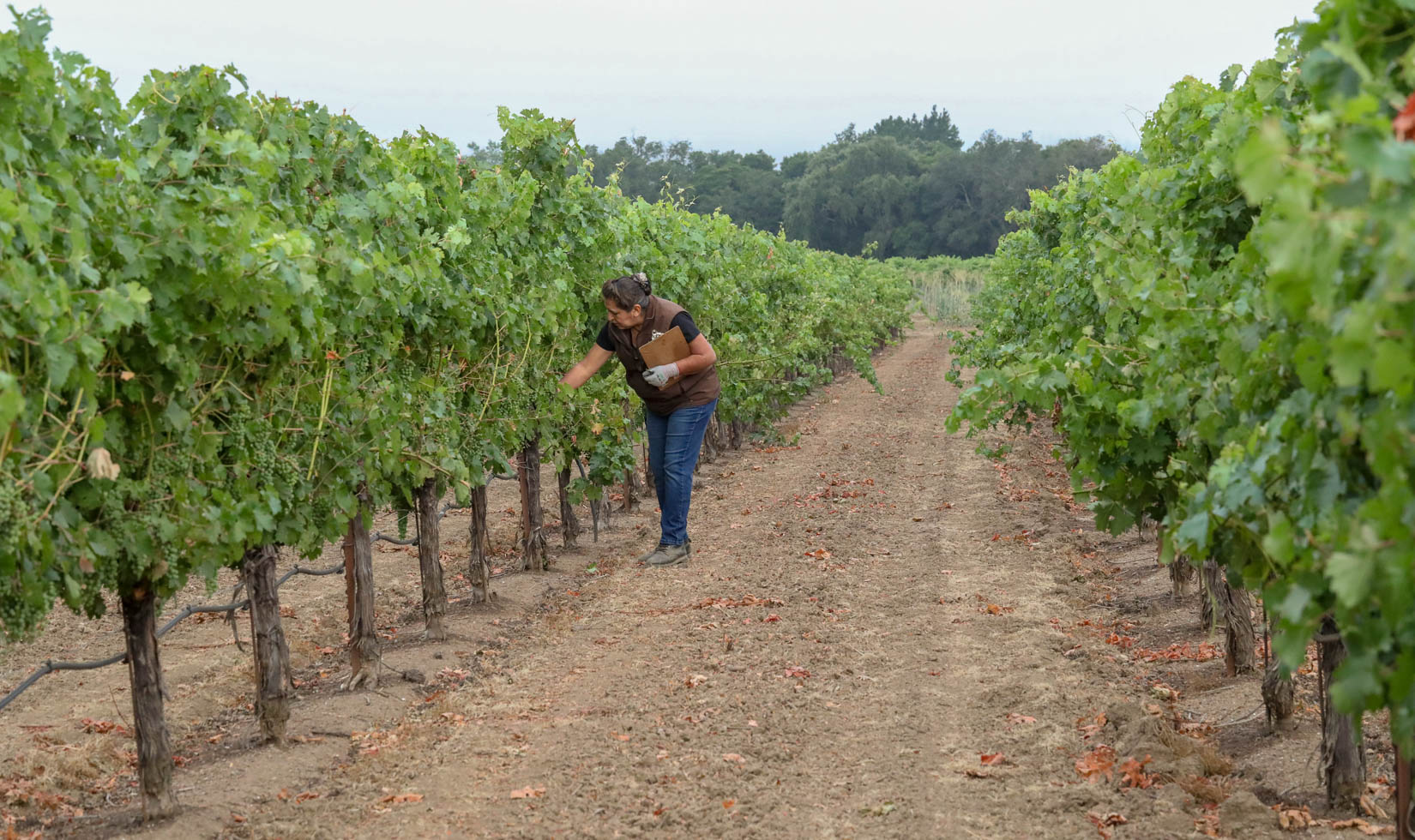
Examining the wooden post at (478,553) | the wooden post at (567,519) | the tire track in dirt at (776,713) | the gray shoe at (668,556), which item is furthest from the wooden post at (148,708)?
→ the wooden post at (567,519)

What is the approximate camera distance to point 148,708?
14.6ft

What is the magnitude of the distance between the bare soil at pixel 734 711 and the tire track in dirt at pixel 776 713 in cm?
2

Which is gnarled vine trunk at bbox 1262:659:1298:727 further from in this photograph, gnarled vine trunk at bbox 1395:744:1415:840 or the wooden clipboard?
the wooden clipboard

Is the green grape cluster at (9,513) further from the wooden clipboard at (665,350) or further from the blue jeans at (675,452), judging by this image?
the blue jeans at (675,452)

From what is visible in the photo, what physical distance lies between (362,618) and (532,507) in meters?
2.97

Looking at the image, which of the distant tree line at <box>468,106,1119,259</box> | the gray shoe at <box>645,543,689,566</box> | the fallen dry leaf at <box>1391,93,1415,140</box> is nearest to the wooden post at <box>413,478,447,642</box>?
the gray shoe at <box>645,543,689,566</box>

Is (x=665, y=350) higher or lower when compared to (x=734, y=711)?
higher

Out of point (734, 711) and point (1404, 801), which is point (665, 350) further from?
point (1404, 801)

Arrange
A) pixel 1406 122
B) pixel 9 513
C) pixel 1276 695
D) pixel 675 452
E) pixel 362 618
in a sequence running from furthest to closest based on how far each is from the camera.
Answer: pixel 675 452, pixel 362 618, pixel 1276 695, pixel 9 513, pixel 1406 122

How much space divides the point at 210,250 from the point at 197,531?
99 centimetres

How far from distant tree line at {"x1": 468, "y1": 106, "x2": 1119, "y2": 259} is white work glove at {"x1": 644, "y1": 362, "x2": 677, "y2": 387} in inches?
2821

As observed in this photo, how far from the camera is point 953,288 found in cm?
6119

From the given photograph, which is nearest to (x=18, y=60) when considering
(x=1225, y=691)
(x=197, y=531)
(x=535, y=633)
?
(x=197, y=531)

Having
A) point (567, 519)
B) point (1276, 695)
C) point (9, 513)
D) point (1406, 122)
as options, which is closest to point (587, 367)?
point (567, 519)
